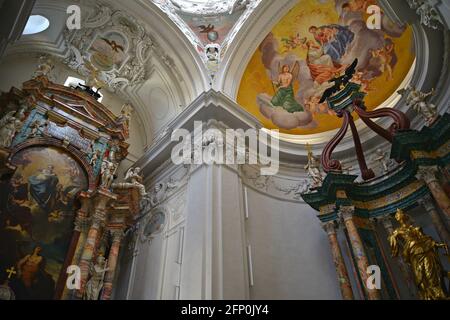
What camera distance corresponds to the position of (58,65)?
9.37 meters

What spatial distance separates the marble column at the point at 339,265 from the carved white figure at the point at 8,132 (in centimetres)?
648

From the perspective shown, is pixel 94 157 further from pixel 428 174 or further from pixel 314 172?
pixel 428 174

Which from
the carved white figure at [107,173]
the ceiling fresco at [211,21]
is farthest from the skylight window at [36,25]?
the carved white figure at [107,173]

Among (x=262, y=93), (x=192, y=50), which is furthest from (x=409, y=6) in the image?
(x=192, y=50)

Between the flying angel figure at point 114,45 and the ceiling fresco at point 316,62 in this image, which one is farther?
the flying angel figure at point 114,45

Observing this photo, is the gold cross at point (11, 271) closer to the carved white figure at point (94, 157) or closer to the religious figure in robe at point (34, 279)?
the religious figure in robe at point (34, 279)

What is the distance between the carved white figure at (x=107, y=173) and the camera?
7.15 metres

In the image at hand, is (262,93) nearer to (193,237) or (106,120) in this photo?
(106,120)

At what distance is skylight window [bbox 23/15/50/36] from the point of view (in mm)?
8414

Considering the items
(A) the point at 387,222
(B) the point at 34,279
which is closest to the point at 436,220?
(A) the point at 387,222

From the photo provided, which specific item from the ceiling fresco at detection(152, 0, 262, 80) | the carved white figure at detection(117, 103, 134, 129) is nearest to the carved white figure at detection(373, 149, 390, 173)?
the ceiling fresco at detection(152, 0, 262, 80)

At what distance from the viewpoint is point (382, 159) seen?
7773 millimetres

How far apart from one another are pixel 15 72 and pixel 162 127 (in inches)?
159

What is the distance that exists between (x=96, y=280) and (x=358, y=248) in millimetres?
5010
